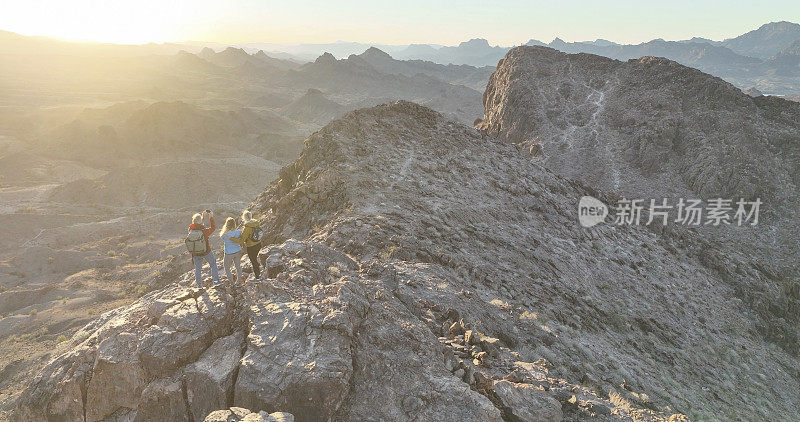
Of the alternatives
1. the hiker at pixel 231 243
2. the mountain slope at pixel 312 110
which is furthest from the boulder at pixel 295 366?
the mountain slope at pixel 312 110

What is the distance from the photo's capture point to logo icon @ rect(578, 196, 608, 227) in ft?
81.1

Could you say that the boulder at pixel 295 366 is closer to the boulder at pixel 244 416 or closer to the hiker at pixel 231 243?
the boulder at pixel 244 416

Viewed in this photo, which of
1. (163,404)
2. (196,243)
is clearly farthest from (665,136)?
(163,404)

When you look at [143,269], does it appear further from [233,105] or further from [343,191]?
[233,105]

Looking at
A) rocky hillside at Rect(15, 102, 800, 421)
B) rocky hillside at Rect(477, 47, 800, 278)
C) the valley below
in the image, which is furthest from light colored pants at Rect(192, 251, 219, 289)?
rocky hillside at Rect(477, 47, 800, 278)

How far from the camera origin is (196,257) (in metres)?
10.4

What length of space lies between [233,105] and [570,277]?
14182cm

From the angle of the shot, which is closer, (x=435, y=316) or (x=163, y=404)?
(x=163, y=404)

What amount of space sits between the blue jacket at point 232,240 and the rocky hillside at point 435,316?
50.4 inches

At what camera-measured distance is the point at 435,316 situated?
10.6 metres

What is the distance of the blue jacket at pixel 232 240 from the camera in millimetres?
10248

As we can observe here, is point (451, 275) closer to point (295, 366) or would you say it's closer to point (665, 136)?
point (295, 366)

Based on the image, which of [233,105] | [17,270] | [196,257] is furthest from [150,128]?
[196,257]

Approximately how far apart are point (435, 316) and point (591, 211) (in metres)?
19.6
